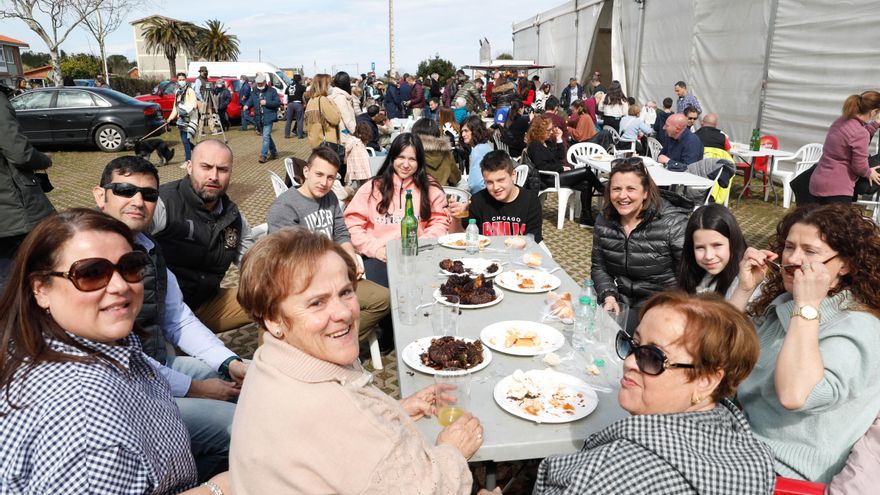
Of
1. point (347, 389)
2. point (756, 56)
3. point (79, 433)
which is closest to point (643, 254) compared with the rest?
point (347, 389)

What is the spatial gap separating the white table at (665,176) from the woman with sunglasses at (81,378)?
18.2 feet

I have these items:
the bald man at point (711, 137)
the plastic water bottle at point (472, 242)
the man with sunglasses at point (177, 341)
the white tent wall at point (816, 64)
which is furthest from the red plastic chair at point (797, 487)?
the white tent wall at point (816, 64)

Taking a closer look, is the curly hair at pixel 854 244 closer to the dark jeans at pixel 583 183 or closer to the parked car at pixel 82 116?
the dark jeans at pixel 583 183

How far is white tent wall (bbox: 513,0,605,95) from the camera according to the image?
20.0 meters

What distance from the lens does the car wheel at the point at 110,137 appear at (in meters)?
13.6

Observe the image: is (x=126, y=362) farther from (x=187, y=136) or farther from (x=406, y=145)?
(x=187, y=136)

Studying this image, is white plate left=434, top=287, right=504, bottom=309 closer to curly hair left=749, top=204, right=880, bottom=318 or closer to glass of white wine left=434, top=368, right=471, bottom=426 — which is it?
glass of white wine left=434, top=368, right=471, bottom=426

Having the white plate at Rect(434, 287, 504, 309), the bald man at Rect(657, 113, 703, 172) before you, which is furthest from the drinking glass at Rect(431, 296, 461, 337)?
the bald man at Rect(657, 113, 703, 172)

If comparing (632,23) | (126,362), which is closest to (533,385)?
(126,362)

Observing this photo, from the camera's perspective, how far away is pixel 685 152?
774 centimetres

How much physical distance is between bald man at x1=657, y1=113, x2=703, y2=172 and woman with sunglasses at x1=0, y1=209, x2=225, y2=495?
7690 millimetres

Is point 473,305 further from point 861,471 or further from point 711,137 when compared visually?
point 711,137

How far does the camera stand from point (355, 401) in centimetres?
143

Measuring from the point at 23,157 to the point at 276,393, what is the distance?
170 inches
